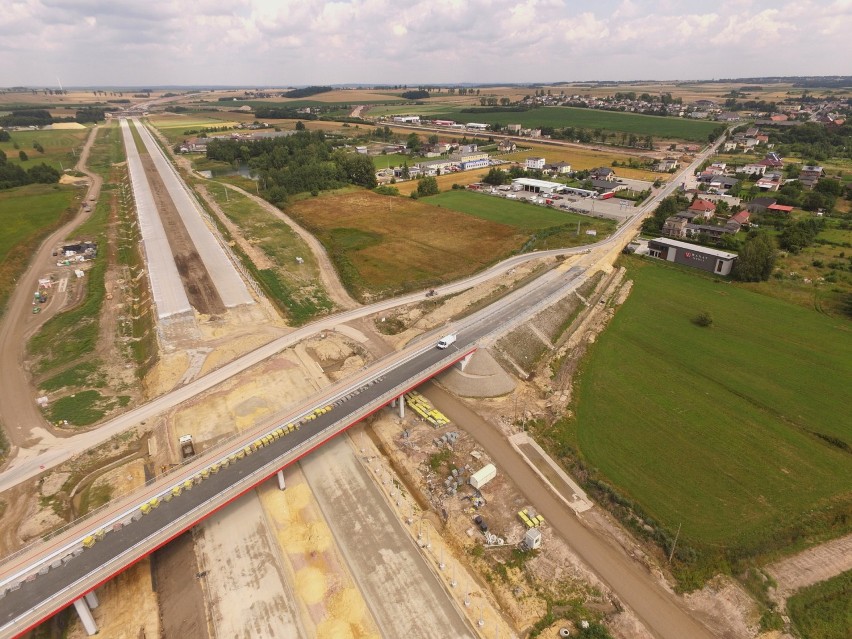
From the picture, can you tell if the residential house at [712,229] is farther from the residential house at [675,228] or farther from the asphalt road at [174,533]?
the asphalt road at [174,533]

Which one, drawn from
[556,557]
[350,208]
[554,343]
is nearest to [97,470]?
[556,557]

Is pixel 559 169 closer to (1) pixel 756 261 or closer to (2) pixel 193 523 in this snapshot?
(1) pixel 756 261

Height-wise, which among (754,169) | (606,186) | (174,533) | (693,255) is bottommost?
(693,255)

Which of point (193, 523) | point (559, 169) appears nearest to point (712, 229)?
point (559, 169)

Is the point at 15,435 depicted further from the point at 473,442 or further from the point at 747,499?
the point at 747,499

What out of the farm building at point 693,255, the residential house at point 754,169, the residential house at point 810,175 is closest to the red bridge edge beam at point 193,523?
the farm building at point 693,255

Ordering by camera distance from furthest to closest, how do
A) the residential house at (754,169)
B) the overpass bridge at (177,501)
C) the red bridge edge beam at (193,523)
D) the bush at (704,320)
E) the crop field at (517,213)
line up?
the residential house at (754,169) < the crop field at (517,213) < the bush at (704,320) < the overpass bridge at (177,501) < the red bridge edge beam at (193,523)
